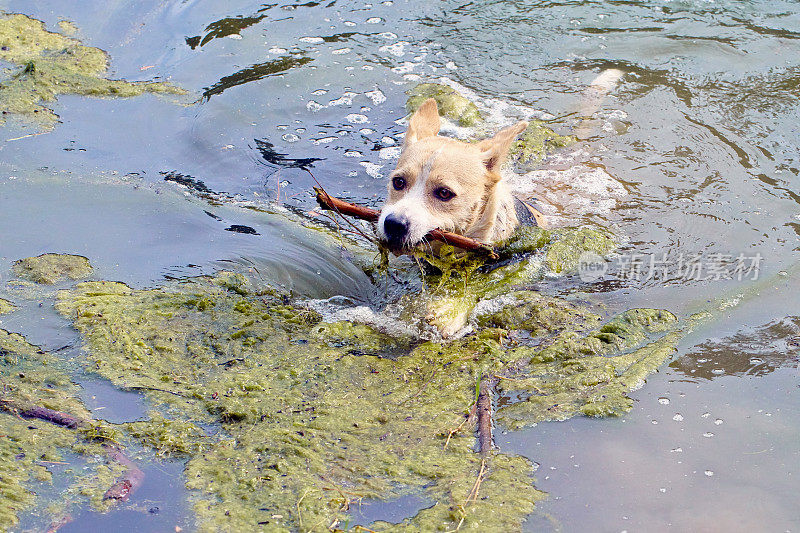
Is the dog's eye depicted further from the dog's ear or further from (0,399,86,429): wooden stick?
(0,399,86,429): wooden stick

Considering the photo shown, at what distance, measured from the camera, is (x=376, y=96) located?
8.83m

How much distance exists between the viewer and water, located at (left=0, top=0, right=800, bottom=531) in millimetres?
3727

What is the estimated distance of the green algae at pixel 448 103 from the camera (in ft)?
27.7

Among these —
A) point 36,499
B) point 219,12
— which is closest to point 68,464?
point 36,499

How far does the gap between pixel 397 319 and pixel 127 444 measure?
220 centimetres

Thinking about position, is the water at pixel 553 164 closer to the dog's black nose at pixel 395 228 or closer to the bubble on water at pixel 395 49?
the bubble on water at pixel 395 49

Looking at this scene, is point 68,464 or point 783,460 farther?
point 783,460

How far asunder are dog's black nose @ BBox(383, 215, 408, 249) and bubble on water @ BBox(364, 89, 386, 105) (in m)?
4.32

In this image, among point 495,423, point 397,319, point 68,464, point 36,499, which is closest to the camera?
point 36,499

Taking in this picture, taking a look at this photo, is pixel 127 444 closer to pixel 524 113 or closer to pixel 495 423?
pixel 495 423

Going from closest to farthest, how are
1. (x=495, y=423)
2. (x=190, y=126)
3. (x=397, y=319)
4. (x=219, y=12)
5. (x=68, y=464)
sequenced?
(x=68, y=464) < (x=495, y=423) < (x=397, y=319) < (x=190, y=126) < (x=219, y=12)

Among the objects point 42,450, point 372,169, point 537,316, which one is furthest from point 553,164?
point 42,450

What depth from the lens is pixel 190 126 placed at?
7727mm

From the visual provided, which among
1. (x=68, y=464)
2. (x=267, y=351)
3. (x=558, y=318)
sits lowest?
(x=558, y=318)
